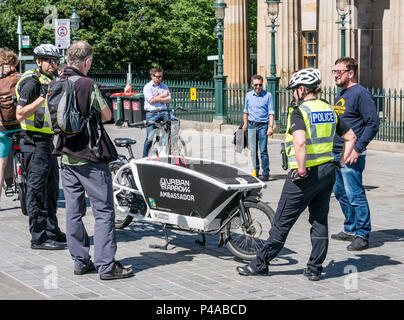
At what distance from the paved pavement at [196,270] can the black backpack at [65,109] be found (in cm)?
128

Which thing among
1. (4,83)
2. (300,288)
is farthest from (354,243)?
(4,83)

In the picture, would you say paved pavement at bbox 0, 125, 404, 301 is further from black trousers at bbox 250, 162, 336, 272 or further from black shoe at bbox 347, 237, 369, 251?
black trousers at bbox 250, 162, 336, 272

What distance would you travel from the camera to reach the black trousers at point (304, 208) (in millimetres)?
6172

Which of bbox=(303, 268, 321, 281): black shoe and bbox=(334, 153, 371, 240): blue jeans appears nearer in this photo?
bbox=(303, 268, 321, 281): black shoe

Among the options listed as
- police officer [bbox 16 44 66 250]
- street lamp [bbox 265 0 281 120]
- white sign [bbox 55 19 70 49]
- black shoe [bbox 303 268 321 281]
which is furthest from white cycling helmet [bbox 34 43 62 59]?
white sign [bbox 55 19 70 49]

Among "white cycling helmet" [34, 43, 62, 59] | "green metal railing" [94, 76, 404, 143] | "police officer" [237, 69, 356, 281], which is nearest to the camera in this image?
"police officer" [237, 69, 356, 281]

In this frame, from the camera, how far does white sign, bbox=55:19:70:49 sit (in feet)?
74.4

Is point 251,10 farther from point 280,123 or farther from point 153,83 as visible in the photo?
point 153,83

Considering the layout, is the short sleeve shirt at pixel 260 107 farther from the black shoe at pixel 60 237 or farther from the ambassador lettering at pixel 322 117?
the ambassador lettering at pixel 322 117

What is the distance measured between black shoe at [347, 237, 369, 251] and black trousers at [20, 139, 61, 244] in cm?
302

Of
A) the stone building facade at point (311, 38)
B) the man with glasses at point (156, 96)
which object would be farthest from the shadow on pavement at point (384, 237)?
the stone building facade at point (311, 38)

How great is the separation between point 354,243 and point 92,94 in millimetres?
3073

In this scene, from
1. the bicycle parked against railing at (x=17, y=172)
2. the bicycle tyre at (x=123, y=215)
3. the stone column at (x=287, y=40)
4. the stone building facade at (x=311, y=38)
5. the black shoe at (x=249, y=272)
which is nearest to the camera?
the black shoe at (x=249, y=272)

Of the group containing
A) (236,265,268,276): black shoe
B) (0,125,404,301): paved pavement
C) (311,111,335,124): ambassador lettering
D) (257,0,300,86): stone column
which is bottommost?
(0,125,404,301): paved pavement
